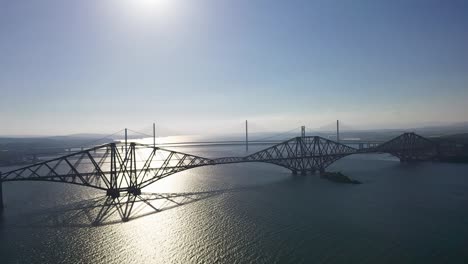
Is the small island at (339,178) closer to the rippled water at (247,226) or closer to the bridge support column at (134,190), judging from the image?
the rippled water at (247,226)

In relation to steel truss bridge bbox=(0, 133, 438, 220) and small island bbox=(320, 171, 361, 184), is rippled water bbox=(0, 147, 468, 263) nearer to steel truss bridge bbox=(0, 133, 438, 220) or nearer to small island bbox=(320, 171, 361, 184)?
steel truss bridge bbox=(0, 133, 438, 220)

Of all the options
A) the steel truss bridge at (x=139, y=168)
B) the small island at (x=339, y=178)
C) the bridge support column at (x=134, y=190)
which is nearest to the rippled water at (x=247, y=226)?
the bridge support column at (x=134, y=190)

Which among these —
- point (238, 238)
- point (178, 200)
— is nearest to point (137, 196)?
point (178, 200)

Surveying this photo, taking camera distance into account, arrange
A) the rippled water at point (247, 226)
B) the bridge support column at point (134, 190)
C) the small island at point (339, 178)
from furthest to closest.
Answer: the small island at point (339, 178) < the bridge support column at point (134, 190) < the rippled water at point (247, 226)

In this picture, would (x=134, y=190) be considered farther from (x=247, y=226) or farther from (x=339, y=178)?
(x=339, y=178)

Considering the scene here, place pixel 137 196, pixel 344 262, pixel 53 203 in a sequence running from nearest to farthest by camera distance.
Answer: pixel 344 262
pixel 53 203
pixel 137 196

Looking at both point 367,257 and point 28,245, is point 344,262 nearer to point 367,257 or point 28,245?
point 367,257

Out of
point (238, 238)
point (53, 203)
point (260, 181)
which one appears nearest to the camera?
point (238, 238)

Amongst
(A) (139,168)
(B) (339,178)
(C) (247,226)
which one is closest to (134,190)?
(C) (247,226)

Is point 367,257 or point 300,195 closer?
point 367,257
